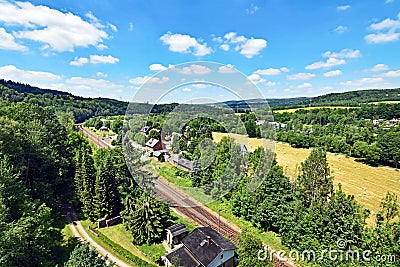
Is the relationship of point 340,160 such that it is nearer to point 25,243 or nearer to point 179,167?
point 179,167

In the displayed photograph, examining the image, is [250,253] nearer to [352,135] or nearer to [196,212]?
[196,212]

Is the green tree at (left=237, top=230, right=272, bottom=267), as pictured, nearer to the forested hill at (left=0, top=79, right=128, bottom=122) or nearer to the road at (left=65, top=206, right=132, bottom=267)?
the road at (left=65, top=206, right=132, bottom=267)

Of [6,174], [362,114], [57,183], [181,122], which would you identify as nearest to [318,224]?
[181,122]

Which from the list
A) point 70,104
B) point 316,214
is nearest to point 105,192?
point 316,214

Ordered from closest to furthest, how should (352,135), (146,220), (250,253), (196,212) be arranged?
(250,253), (146,220), (196,212), (352,135)

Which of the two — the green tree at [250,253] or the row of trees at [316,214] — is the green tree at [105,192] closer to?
the row of trees at [316,214]
